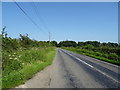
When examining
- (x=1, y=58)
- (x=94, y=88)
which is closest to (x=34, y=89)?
(x=94, y=88)

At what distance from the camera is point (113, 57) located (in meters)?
28.3

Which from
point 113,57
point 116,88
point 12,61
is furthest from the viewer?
point 113,57

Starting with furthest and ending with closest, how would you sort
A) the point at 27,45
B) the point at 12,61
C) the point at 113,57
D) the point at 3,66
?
the point at 113,57 < the point at 27,45 < the point at 12,61 < the point at 3,66

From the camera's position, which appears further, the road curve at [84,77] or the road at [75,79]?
the road curve at [84,77]

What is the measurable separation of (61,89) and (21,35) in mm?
21165

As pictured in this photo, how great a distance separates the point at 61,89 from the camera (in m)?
7.39

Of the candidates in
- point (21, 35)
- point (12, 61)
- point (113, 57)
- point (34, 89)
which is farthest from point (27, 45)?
point (34, 89)

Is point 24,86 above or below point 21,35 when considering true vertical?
below

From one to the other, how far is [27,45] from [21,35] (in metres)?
2.06

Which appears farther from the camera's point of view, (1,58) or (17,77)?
(1,58)

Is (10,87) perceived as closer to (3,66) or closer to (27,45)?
(3,66)

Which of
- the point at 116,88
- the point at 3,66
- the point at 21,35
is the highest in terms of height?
the point at 21,35

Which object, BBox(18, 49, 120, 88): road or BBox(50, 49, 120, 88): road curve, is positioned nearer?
BBox(18, 49, 120, 88): road

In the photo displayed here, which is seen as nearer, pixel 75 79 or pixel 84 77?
pixel 75 79
